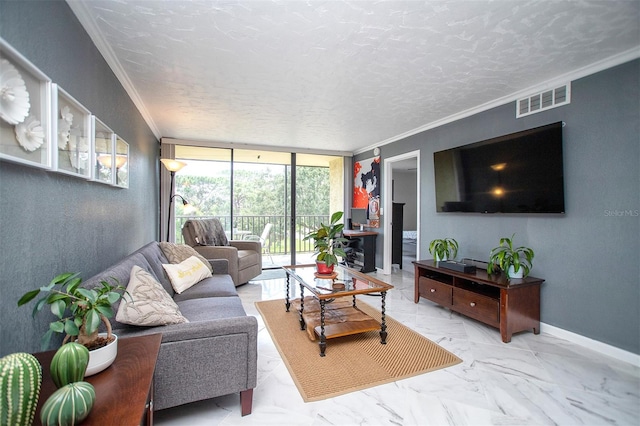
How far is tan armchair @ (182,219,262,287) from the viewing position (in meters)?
3.86

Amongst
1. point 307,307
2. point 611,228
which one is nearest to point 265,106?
point 307,307

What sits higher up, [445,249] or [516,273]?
[445,249]

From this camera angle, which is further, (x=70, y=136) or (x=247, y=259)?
(x=247, y=259)

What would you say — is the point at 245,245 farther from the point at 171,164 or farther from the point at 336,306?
the point at 336,306

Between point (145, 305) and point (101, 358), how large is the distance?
22.1 inches

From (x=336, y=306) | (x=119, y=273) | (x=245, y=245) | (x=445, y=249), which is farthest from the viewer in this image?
(x=245, y=245)

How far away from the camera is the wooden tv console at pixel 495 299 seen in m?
2.45

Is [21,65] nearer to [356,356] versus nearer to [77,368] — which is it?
[77,368]

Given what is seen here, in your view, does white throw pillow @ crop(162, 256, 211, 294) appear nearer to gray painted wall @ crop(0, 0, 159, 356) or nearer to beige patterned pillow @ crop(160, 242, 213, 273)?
beige patterned pillow @ crop(160, 242, 213, 273)

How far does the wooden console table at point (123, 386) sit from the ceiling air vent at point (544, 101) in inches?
136

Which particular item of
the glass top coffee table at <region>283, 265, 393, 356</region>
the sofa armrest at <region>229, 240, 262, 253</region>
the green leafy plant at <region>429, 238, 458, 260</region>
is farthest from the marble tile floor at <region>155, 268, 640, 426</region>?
the sofa armrest at <region>229, 240, 262, 253</region>

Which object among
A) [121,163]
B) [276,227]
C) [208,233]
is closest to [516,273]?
[121,163]

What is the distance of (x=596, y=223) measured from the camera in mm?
2287

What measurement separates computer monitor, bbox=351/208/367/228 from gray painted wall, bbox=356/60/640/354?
2883mm
